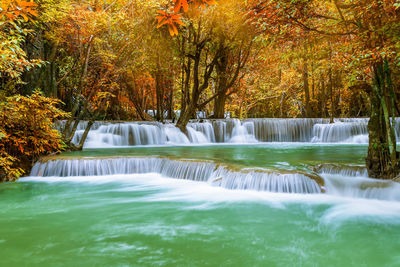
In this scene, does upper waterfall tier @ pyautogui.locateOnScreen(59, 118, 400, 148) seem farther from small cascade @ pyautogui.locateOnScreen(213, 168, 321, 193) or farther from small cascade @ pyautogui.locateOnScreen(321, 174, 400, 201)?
small cascade @ pyautogui.locateOnScreen(321, 174, 400, 201)

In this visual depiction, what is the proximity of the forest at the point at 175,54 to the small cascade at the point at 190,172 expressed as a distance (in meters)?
0.98

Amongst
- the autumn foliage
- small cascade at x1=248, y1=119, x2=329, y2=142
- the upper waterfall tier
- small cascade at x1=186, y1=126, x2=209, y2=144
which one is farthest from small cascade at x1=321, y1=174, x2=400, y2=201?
small cascade at x1=248, y1=119, x2=329, y2=142

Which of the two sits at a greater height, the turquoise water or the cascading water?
the cascading water

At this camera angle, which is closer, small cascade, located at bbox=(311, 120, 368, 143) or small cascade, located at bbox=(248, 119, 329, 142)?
small cascade, located at bbox=(311, 120, 368, 143)

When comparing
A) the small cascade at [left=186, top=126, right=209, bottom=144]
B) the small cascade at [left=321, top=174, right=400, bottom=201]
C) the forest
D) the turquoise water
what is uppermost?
the forest

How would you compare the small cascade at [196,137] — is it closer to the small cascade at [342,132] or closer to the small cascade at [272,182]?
the small cascade at [342,132]

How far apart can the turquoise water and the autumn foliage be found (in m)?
1.18

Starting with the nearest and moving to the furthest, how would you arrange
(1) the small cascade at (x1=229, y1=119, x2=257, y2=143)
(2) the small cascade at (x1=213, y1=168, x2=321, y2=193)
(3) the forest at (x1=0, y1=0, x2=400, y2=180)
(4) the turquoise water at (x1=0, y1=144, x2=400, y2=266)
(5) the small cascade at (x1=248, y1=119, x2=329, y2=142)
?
(4) the turquoise water at (x1=0, y1=144, x2=400, y2=266)
(3) the forest at (x1=0, y1=0, x2=400, y2=180)
(2) the small cascade at (x1=213, y1=168, x2=321, y2=193)
(1) the small cascade at (x1=229, y1=119, x2=257, y2=143)
(5) the small cascade at (x1=248, y1=119, x2=329, y2=142)

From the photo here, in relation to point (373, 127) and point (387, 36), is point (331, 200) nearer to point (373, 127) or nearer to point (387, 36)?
point (373, 127)

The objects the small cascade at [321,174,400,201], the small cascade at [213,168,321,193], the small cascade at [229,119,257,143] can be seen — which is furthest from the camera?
the small cascade at [229,119,257,143]

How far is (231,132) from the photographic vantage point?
19.0m

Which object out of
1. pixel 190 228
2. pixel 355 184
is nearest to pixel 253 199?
pixel 190 228

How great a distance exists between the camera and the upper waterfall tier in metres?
15.6

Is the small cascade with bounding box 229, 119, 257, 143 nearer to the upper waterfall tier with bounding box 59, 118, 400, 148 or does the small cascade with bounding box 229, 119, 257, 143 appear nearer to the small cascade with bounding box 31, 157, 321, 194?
the upper waterfall tier with bounding box 59, 118, 400, 148
